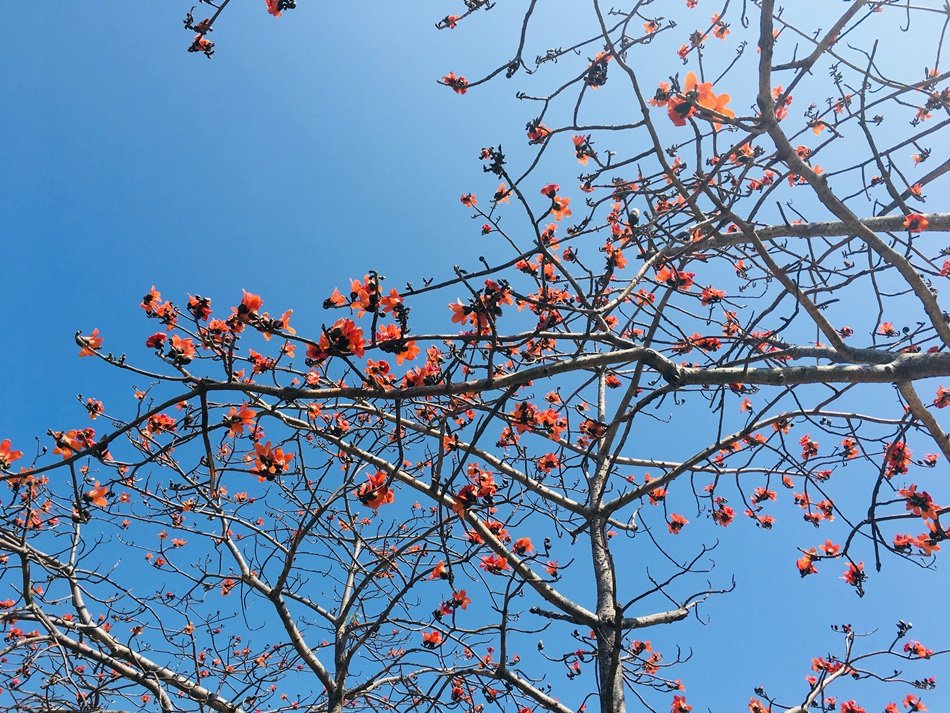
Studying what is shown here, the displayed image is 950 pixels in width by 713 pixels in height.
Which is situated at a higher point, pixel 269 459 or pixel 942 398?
pixel 942 398

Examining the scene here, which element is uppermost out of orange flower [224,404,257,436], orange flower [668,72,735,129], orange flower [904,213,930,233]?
orange flower [904,213,930,233]

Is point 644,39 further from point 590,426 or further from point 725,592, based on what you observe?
point 725,592

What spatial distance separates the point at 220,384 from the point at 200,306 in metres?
0.93

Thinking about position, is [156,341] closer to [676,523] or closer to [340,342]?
[340,342]

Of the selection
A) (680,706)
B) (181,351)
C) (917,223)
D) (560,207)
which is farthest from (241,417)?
(680,706)

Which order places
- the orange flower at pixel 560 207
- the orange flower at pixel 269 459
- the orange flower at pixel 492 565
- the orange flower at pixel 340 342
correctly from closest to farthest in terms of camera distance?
the orange flower at pixel 340 342 < the orange flower at pixel 269 459 < the orange flower at pixel 560 207 < the orange flower at pixel 492 565

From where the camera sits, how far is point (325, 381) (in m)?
2.49

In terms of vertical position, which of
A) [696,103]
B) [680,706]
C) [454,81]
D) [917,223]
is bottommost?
[680,706]

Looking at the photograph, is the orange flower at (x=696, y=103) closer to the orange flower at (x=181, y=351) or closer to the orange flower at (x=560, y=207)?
the orange flower at (x=560, y=207)

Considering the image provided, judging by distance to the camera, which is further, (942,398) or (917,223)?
(942,398)

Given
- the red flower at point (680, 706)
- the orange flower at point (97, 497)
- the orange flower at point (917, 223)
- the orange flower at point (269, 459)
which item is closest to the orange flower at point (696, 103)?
the orange flower at point (917, 223)

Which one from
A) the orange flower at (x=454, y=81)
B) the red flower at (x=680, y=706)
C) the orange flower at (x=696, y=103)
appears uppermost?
the orange flower at (x=454, y=81)

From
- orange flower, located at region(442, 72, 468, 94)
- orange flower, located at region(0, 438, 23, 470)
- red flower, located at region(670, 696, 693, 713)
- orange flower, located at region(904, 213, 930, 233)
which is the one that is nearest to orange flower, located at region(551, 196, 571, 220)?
orange flower, located at region(442, 72, 468, 94)

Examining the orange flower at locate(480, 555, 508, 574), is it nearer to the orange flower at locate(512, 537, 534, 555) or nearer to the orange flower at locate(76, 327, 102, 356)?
the orange flower at locate(512, 537, 534, 555)
